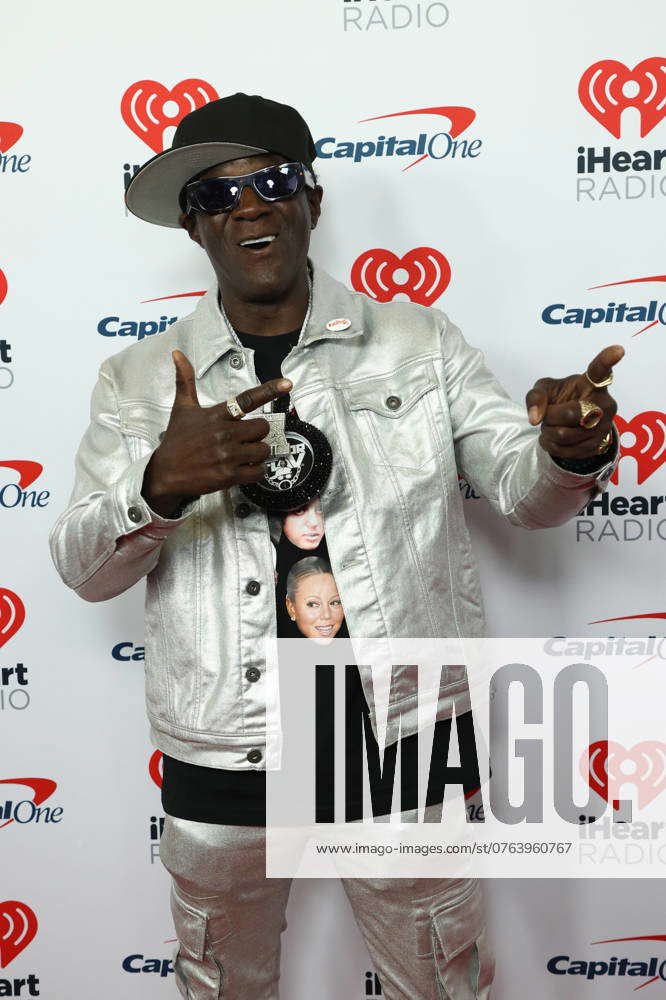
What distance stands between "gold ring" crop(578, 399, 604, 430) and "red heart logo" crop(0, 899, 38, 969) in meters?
1.76

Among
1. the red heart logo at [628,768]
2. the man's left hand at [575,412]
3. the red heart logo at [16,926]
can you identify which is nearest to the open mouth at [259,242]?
the man's left hand at [575,412]

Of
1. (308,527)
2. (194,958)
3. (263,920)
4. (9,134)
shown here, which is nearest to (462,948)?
(263,920)

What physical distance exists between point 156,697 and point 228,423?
56 centimetres

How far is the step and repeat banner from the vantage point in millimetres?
1970

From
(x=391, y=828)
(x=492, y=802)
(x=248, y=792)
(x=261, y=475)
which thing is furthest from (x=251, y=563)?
(x=492, y=802)

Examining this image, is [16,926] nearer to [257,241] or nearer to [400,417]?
[400,417]

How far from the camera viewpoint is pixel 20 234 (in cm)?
206

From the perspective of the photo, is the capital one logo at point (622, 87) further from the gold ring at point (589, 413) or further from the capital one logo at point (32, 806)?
the capital one logo at point (32, 806)

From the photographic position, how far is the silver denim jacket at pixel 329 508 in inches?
61.1

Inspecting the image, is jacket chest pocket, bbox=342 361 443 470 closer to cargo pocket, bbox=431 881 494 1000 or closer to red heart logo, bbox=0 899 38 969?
cargo pocket, bbox=431 881 494 1000

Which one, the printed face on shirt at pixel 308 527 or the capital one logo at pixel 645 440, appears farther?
the capital one logo at pixel 645 440

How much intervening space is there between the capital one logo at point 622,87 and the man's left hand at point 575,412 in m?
0.92

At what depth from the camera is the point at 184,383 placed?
1406mm

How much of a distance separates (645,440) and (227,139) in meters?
1.08
